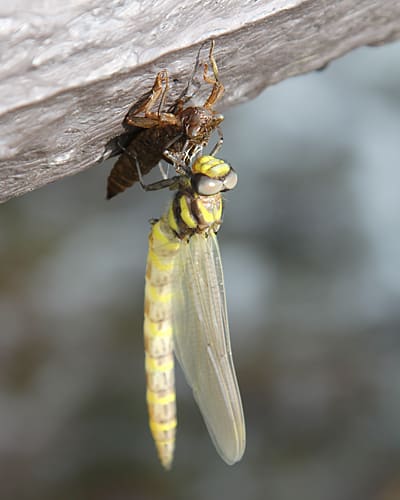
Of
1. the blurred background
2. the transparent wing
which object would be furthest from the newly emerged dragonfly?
the blurred background

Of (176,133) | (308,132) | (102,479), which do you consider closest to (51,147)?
(176,133)

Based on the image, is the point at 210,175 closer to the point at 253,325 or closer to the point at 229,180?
the point at 229,180

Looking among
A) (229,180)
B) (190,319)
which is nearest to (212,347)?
(190,319)

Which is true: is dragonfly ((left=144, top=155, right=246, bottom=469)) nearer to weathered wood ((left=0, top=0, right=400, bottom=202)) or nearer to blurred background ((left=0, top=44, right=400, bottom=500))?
weathered wood ((left=0, top=0, right=400, bottom=202))

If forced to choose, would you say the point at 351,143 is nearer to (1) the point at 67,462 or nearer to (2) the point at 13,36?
(1) the point at 67,462

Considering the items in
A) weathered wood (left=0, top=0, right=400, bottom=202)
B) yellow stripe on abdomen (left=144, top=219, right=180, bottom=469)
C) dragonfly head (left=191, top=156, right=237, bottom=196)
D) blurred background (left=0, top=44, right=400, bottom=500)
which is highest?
weathered wood (left=0, top=0, right=400, bottom=202)

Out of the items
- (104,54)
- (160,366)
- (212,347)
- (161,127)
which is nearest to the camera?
(104,54)

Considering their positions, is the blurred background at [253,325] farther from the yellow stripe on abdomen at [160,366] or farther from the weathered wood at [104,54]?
the weathered wood at [104,54]
